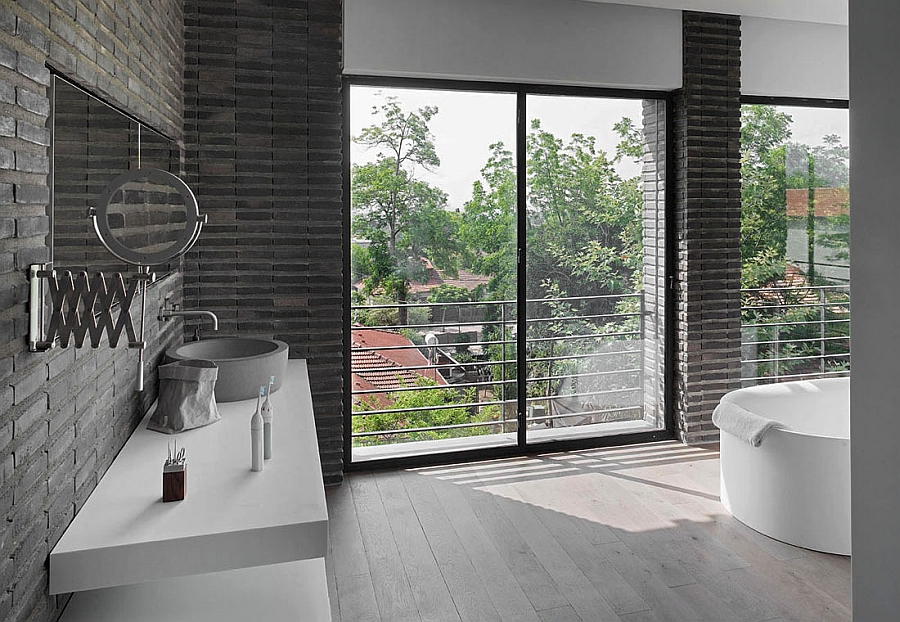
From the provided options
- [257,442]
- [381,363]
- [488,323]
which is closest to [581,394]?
[488,323]

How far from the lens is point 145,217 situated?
228 cm

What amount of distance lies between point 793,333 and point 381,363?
289 cm

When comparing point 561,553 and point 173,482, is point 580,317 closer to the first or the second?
point 561,553

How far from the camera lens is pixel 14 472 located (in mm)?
1312

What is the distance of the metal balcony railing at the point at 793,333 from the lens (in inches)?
192

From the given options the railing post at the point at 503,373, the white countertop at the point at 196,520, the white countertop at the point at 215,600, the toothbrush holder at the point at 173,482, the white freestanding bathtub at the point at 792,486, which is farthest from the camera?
the railing post at the point at 503,373

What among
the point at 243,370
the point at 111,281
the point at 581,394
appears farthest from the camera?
the point at 581,394

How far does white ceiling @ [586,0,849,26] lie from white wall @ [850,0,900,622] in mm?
3028

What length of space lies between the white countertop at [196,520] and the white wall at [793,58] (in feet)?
13.2

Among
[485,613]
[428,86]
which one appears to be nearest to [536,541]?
[485,613]

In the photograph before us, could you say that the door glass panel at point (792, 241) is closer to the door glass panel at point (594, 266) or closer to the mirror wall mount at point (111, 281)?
the door glass panel at point (594, 266)

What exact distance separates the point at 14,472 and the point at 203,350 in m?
1.87

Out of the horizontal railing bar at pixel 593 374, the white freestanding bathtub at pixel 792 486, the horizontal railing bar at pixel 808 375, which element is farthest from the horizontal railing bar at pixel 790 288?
the white freestanding bathtub at pixel 792 486

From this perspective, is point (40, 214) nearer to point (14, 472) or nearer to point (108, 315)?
point (108, 315)
